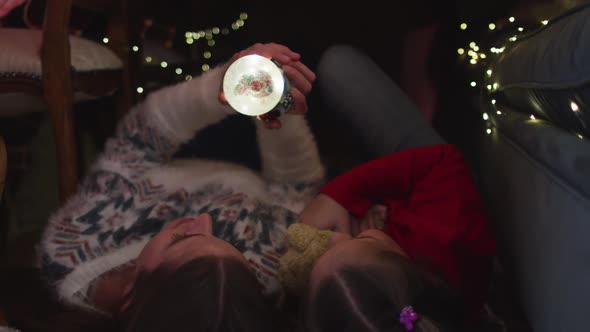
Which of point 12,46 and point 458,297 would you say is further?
point 12,46

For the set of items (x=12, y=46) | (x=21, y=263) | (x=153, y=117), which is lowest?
(x=21, y=263)

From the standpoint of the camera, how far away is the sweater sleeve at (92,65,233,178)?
32.5 inches

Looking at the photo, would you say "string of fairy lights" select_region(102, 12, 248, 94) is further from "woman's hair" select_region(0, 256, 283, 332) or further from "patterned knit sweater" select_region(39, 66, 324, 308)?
"woman's hair" select_region(0, 256, 283, 332)

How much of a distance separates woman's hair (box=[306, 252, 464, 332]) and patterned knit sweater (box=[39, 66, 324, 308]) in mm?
167

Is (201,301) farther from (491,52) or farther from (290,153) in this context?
(491,52)

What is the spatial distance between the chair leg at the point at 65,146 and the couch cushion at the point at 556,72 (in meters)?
0.80

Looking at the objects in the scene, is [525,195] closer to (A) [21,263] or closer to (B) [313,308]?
(B) [313,308]

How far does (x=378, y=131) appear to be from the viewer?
959mm

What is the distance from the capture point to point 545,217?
21.8 inches

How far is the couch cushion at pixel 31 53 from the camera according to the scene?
878mm

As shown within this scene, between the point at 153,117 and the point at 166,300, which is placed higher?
the point at 153,117

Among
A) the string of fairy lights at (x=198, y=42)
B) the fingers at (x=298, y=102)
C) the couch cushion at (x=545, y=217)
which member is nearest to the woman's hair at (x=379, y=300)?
the couch cushion at (x=545, y=217)

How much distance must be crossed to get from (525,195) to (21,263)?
35.2 inches

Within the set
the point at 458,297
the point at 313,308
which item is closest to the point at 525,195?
the point at 458,297
